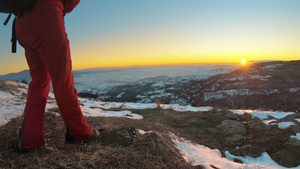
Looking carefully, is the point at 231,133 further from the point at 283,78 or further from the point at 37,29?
the point at 283,78

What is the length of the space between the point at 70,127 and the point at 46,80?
521 millimetres

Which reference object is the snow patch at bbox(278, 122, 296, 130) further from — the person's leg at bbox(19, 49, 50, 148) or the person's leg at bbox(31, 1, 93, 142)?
the person's leg at bbox(19, 49, 50, 148)

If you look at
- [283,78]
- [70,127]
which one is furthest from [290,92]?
[70,127]

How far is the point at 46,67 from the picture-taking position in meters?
1.50

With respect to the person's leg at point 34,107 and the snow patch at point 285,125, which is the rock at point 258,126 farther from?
the person's leg at point 34,107

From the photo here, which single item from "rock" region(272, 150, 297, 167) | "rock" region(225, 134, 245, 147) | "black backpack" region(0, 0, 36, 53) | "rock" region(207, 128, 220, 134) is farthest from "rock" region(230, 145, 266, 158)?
"black backpack" region(0, 0, 36, 53)

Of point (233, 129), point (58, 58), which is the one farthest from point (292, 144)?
point (58, 58)

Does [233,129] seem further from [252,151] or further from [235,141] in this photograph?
[252,151]

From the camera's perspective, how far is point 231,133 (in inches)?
137

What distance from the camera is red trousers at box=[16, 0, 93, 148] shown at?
55.8 inches

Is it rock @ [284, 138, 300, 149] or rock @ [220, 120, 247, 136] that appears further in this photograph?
rock @ [220, 120, 247, 136]

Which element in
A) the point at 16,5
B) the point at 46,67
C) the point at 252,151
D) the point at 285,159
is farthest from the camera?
the point at 252,151

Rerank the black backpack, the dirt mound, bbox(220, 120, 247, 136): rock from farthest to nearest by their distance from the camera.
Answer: bbox(220, 120, 247, 136): rock → the black backpack → the dirt mound

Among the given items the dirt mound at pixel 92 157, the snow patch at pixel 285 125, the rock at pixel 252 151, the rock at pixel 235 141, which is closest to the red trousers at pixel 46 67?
the dirt mound at pixel 92 157
